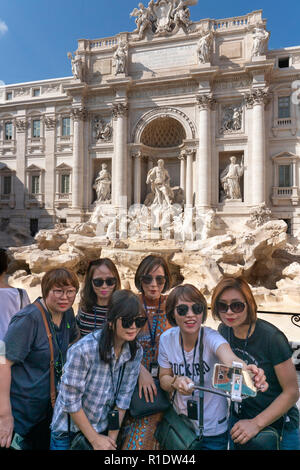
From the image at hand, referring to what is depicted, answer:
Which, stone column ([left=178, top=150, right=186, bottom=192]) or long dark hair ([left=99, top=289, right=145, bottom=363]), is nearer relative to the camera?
long dark hair ([left=99, top=289, right=145, bottom=363])

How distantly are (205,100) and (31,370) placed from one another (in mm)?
19027

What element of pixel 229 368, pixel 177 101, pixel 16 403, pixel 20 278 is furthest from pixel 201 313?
pixel 177 101

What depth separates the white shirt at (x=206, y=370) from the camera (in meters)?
2.10

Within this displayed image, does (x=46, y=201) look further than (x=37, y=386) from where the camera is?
Yes

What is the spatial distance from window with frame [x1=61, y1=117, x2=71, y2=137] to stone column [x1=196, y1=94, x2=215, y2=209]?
9.70m

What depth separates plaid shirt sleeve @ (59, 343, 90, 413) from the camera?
1.97 meters

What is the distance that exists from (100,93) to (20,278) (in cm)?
1400

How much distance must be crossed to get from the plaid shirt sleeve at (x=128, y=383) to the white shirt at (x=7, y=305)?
1210 mm

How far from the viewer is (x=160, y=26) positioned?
63.6ft

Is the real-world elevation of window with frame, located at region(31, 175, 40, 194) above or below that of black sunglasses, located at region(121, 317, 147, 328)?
above

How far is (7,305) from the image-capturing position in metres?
2.66

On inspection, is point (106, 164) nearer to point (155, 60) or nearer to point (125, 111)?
point (125, 111)

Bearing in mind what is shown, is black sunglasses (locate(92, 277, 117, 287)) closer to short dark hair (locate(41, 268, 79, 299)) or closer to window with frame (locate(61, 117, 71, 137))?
short dark hair (locate(41, 268, 79, 299))

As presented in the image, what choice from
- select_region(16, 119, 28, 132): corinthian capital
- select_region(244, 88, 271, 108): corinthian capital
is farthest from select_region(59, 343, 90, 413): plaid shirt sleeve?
select_region(16, 119, 28, 132): corinthian capital
